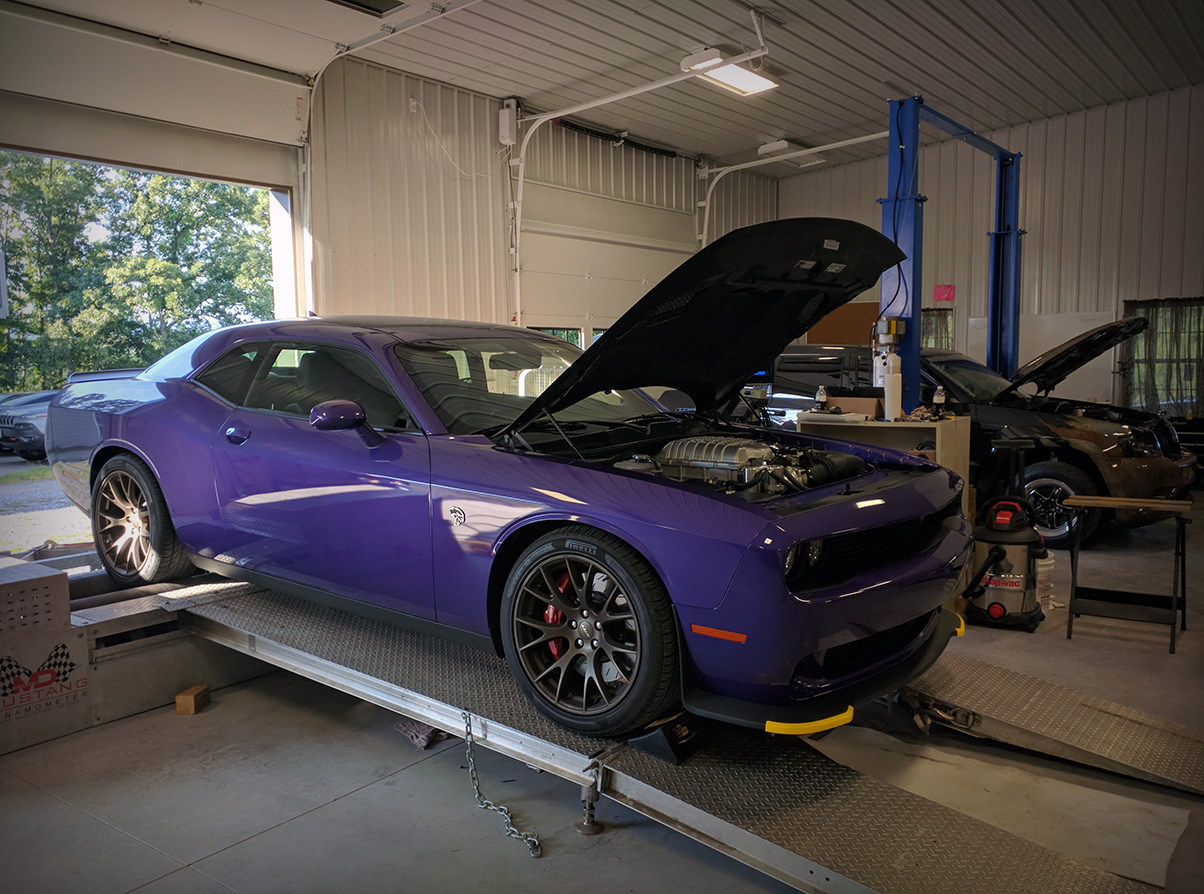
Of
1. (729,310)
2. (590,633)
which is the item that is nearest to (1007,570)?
(729,310)

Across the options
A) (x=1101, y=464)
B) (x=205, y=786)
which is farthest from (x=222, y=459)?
(x=1101, y=464)

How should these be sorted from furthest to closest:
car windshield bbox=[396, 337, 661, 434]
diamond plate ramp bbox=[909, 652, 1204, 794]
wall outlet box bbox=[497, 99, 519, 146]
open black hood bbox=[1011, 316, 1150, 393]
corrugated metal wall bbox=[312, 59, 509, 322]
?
wall outlet box bbox=[497, 99, 519, 146] < corrugated metal wall bbox=[312, 59, 509, 322] < open black hood bbox=[1011, 316, 1150, 393] < car windshield bbox=[396, 337, 661, 434] < diamond plate ramp bbox=[909, 652, 1204, 794]

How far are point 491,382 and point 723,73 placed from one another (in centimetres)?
619

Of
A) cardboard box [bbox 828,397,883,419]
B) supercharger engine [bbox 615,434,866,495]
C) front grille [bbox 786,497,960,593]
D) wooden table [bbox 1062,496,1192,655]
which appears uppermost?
cardboard box [bbox 828,397,883,419]

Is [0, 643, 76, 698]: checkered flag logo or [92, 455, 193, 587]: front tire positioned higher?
[92, 455, 193, 587]: front tire

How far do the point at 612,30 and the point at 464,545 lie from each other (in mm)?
6439

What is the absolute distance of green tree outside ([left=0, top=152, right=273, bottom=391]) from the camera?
285 inches

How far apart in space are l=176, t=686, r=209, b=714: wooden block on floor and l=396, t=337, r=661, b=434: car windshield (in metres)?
1.69

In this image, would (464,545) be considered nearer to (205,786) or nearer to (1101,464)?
(205,786)

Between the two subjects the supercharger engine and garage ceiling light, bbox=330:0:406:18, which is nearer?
the supercharger engine

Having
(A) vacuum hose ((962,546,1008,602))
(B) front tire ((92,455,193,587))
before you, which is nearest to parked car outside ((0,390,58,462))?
(B) front tire ((92,455,193,587))

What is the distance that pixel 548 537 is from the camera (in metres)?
2.40

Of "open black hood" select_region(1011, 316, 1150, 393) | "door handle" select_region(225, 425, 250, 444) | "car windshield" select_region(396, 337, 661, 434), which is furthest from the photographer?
"open black hood" select_region(1011, 316, 1150, 393)

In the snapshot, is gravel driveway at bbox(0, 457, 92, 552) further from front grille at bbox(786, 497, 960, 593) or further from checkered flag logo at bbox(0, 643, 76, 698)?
front grille at bbox(786, 497, 960, 593)
